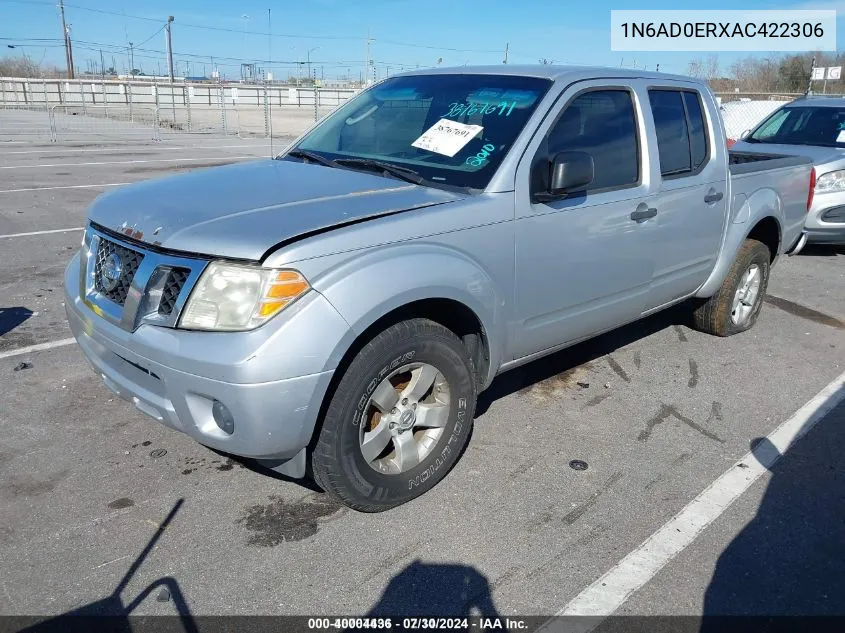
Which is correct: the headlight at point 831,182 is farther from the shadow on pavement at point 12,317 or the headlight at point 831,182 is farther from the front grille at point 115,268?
the shadow on pavement at point 12,317

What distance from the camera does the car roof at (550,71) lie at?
4000 millimetres

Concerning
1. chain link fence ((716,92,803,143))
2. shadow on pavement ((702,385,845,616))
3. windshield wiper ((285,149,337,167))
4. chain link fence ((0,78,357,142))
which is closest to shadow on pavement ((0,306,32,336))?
windshield wiper ((285,149,337,167))

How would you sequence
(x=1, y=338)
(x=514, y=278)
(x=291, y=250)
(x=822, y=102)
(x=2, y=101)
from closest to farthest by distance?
(x=291, y=250), (x=514, y=278), (x=1, y=338), (x=822, y=102), (x=2, y=101)

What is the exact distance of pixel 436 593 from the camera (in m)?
2.77

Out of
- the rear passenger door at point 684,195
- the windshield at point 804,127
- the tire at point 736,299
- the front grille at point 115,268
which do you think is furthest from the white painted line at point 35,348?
the windshield at point 804,127

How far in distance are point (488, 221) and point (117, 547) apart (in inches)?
83.2

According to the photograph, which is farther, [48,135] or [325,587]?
[48,135]

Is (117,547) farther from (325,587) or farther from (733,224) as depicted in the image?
(733,224)

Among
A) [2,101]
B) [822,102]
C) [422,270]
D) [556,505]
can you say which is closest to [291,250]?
[422,270]

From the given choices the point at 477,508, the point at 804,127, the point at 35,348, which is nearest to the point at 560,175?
the point at 477,508

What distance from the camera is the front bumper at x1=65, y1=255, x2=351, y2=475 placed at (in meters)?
2.67

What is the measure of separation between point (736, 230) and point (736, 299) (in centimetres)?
69

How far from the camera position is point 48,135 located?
23.1 meters

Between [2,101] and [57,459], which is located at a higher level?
[2,101]
